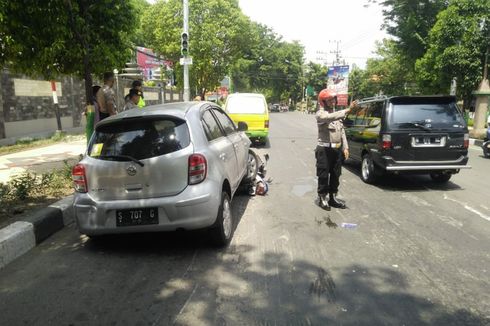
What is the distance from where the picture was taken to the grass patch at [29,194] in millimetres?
5539

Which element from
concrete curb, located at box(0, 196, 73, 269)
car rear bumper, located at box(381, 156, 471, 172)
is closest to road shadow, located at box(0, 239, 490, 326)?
concrete curb, located at box(0, 196, 73, 269)

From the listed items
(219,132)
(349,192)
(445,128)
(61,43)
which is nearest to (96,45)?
(61,43)

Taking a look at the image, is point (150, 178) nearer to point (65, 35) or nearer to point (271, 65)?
point (65, 35)

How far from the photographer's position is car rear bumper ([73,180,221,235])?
14.0ft

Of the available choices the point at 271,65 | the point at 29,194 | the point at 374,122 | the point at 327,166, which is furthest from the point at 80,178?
the point at 271,65

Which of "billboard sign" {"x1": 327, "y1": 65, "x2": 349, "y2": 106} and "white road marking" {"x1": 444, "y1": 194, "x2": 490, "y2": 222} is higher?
"billboard sign" {"x1": 327, "y1": 65, "x2": 349, "y2": 106}

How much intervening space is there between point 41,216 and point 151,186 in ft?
6.23

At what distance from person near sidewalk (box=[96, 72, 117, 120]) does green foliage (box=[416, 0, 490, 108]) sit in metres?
16.7

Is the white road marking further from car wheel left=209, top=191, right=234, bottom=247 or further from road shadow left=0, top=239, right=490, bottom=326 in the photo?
car wheel left=209, top=191, right=234, bottom=247

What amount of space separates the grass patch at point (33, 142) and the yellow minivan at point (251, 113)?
251 inches

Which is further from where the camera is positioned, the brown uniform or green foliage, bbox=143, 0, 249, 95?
green foliage, bbox=143, 0, 249, 95

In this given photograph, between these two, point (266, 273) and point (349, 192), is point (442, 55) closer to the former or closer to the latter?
point (349, 192)

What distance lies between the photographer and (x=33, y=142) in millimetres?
14023

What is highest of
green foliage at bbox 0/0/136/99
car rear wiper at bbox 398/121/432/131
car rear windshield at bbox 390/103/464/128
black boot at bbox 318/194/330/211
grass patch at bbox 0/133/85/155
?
green foliage at bbox 0/0/136/99
